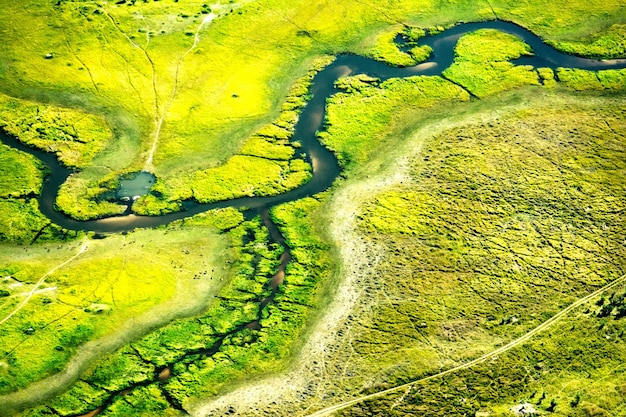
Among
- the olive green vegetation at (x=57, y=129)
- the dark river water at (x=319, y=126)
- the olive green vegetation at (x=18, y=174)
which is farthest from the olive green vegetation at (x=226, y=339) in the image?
the olive green vegetation at (x=18, y=174)

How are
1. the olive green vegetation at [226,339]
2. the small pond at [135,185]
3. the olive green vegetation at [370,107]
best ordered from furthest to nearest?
the olive green vegetation at [370,107] < the small pond at [135,185] < the olive green vegetation at [226,339]

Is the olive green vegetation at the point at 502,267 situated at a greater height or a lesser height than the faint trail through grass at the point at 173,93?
lesser

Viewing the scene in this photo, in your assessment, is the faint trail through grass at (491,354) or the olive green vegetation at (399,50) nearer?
the faint trail through grass at (491,354)

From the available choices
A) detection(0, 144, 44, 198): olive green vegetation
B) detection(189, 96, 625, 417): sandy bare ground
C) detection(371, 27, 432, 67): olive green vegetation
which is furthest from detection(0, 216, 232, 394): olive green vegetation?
detection(371, 27, 432, 67): olive green vegetation

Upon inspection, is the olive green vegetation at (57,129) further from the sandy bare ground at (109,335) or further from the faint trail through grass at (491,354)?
the faint trail through grass at (491,354)

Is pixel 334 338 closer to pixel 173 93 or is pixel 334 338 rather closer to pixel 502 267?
pixel 502 267

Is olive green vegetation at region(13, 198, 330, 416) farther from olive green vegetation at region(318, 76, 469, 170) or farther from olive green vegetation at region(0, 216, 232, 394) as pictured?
olive green vegetation at region(318, 76, 469, 170)

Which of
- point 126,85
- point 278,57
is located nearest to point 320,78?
point 278,57
